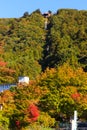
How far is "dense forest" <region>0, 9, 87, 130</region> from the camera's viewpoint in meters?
28.6

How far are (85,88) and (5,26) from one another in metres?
52.8

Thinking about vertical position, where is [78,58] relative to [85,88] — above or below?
above

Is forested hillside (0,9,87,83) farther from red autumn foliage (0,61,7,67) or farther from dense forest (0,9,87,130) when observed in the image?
red autumn foliage (0,61,7,67)

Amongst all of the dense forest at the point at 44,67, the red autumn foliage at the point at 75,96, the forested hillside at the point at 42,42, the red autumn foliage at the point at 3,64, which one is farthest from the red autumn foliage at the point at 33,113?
the red autumn foliage at the point at 3,64

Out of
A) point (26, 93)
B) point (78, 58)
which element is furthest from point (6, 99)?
point (78, 58)

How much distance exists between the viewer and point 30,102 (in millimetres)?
28703

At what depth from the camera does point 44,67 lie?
6359cm

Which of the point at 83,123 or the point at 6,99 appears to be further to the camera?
the point at 6,99

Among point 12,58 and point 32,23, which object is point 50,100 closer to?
point 12,58

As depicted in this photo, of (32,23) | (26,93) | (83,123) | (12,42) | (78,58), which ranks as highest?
(32,23)

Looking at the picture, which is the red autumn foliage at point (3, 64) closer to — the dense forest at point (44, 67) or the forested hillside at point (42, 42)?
the dense forest at point (44, 67)

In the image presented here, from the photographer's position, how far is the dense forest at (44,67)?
28.6 m

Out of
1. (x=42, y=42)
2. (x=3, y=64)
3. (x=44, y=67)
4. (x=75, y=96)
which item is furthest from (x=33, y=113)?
(x=42, y=42)

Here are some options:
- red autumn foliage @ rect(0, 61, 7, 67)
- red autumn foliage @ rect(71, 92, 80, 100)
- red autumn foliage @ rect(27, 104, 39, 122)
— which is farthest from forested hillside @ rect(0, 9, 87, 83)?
red autumn foliage @ rect(27, 104, 39, 122)
